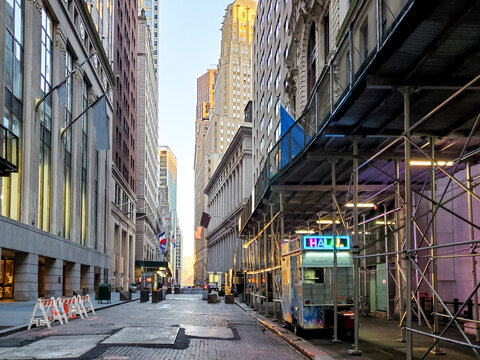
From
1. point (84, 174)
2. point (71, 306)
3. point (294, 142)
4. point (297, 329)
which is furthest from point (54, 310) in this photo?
point (84, 174)

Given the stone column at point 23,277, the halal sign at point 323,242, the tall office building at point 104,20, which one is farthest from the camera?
the tall office building at point 104,20

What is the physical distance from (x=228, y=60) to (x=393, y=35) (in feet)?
615

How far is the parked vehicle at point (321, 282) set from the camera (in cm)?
1641

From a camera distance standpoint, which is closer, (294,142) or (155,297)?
(294,142)

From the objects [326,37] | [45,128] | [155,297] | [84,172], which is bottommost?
[155,297]

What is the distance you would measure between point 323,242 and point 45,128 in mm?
25142

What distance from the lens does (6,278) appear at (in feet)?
116

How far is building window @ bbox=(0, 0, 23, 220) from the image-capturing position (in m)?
29.0

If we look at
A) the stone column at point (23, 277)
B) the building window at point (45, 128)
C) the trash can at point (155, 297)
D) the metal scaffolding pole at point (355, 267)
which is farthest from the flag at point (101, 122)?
the metal scaffolding pole at point (355, 267)

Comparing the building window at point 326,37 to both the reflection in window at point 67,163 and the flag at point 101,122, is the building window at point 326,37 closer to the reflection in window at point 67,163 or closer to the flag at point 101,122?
the flag at point 101,122

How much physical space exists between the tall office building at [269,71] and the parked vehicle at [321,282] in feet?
97.4

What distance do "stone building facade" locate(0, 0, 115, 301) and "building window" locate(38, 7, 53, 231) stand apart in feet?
0.21

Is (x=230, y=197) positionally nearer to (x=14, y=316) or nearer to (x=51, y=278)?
(x=51, y=278)

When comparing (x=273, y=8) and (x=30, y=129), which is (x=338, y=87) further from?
(x=273, y=8)
